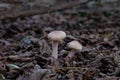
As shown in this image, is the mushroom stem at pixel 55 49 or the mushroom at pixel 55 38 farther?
the mushroom stem at pixel 55 49

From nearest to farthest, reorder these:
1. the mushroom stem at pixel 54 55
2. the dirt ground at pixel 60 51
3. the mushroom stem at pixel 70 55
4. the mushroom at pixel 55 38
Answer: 1. the dirt ground at pixel 60 51
2. the mushroom at pixel 55 38
3. the mushroom stem at pixel 54 55
4. the mushroom stem at pixel 70 55

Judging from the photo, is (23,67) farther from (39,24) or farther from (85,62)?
(39,24)

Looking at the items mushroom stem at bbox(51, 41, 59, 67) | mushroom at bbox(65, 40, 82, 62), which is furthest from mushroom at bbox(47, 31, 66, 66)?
mushroom at bbox(65, 40, 82, 62)

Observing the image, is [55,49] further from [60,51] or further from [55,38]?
[60,51]

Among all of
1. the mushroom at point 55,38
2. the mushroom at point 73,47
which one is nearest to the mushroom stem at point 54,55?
the mushroom at point 55,38

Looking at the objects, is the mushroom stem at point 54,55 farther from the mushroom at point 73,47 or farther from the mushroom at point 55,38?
the mushroom at point 73,47

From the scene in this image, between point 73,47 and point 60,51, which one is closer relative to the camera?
point 73,47

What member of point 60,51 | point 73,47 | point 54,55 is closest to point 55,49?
point 54,55

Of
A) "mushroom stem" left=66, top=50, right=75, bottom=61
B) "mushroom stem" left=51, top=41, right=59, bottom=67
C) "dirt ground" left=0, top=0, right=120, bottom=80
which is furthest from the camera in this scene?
"mushroom stem" left=66, top=50, right=75, bottom=61

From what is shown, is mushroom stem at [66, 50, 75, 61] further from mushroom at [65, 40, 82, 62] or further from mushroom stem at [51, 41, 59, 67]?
mushroom stem at [51, 41, 59, 67]
